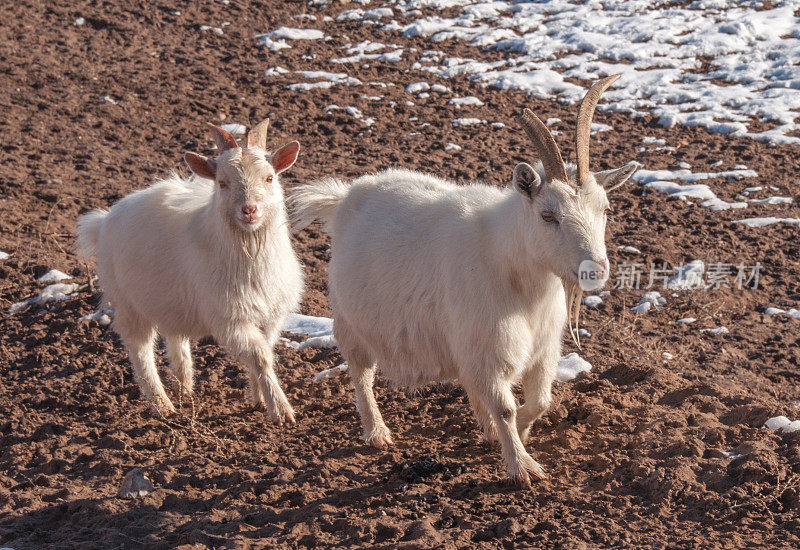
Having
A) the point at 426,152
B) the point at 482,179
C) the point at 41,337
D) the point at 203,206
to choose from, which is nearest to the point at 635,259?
the point at 482,179

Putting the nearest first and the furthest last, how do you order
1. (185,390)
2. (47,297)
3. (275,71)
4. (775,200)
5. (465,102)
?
(185,390) < (47,297) < (775,200) < (465,102) < (275,71)

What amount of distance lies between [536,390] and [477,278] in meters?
0.93

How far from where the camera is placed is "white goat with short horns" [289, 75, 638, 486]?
5.20 m

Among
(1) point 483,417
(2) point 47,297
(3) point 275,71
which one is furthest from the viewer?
(3) point 275,71

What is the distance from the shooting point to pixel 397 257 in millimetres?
6070

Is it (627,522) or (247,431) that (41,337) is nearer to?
(247,431)

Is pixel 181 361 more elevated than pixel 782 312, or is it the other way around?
pixel 181 361

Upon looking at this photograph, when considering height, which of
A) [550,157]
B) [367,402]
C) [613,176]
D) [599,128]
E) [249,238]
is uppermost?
[550,157]

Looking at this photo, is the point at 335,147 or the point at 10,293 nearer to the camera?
the point at 10,293

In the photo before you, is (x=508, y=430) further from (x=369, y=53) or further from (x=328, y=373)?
(x=369, y=53)

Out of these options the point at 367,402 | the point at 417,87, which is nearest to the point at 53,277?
the point at 367,402

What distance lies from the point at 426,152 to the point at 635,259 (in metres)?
3.74

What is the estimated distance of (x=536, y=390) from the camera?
588cm

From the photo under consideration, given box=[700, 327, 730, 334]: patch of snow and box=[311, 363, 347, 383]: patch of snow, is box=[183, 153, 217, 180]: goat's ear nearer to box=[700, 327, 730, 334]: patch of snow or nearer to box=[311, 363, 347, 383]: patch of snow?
box=[311, 363, 347, 383]: patch of snow
